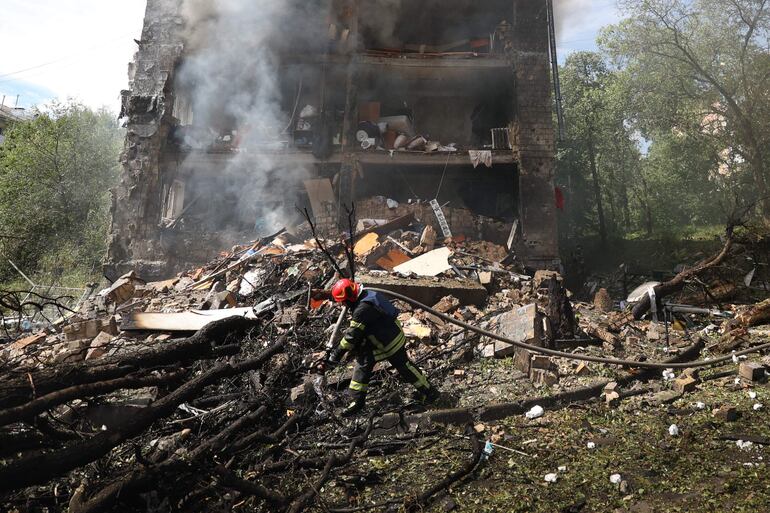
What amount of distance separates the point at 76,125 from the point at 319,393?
27967 millimetres

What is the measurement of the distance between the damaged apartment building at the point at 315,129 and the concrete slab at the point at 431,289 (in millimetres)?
4610

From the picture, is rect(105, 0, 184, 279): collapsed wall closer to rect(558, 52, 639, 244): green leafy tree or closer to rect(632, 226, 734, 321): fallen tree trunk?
rect(632, 226, 734, 321): fallen tree trunk

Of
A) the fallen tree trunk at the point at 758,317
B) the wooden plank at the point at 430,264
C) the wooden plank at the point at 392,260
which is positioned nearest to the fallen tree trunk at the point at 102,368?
the wooden plank at the point at 430,264

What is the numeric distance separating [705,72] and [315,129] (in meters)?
13.1

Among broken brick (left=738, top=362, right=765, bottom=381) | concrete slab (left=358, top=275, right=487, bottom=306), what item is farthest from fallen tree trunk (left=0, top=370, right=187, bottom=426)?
broken brick (left=738, top=362, right=765, bottom=381)

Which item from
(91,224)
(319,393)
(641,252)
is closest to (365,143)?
(319,393)

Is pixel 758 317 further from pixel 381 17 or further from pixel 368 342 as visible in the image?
pixel 381 17

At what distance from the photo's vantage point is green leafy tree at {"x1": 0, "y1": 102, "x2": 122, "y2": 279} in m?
21.5

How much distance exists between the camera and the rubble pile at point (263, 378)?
326cm

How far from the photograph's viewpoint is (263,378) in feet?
17.5

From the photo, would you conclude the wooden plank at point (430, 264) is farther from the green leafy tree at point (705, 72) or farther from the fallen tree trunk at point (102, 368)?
the green leafy tree at point (705, 72)

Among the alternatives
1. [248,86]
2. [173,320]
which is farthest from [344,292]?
[248,86]

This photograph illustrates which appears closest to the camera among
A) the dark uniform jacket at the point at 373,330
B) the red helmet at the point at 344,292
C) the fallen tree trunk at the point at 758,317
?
the dark uniform jacket at the point at 373,330

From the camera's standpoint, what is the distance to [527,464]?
390 centimetres
